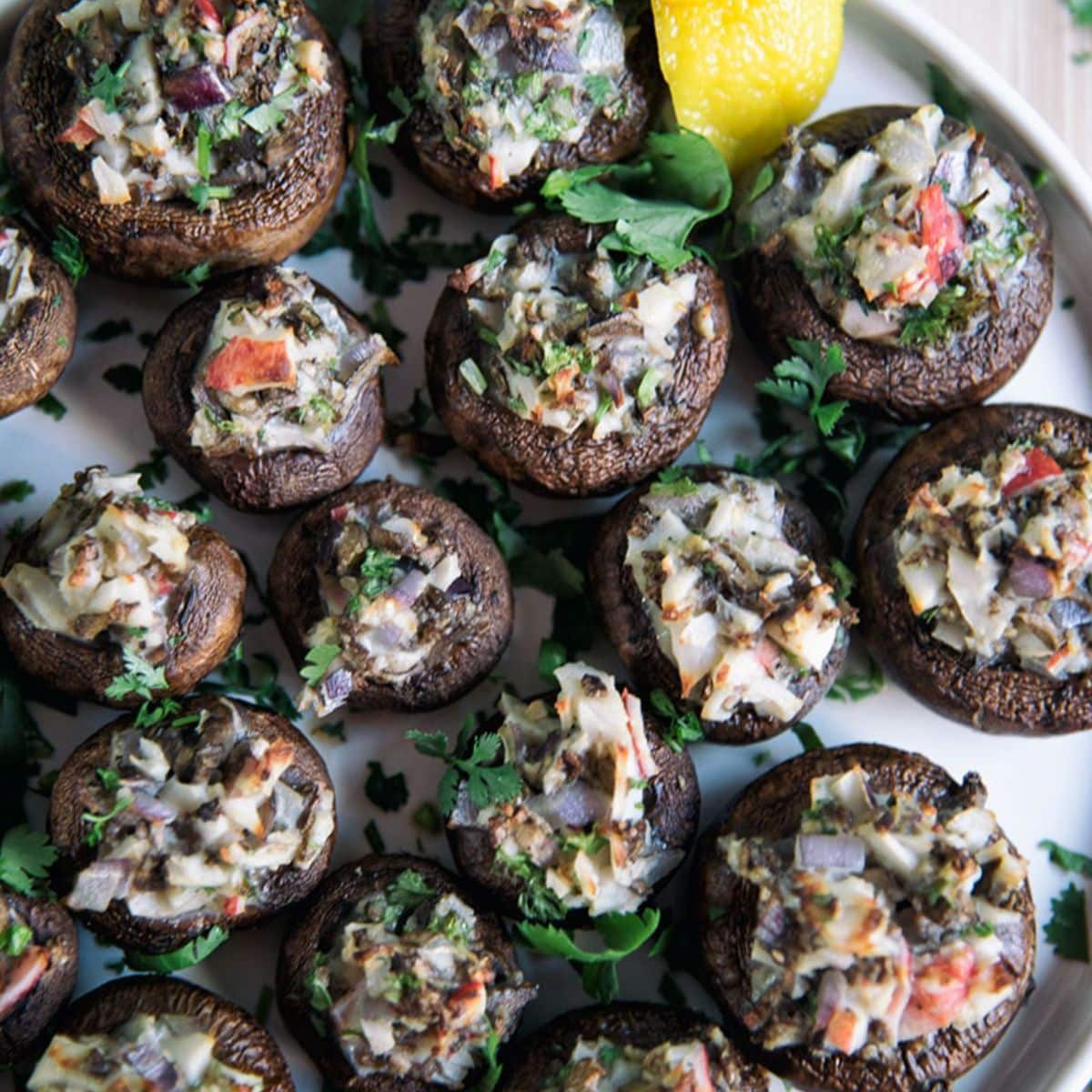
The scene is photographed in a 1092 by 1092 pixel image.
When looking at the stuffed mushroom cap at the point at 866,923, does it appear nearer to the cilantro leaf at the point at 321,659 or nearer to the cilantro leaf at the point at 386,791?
the cilantro leaf at the point at 386,791

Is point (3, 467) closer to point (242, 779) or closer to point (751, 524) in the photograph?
point (242, 779)

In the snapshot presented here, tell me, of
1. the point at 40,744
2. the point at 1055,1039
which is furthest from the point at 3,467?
the point at 1055,1039

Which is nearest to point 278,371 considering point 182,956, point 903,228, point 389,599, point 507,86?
point 389,599

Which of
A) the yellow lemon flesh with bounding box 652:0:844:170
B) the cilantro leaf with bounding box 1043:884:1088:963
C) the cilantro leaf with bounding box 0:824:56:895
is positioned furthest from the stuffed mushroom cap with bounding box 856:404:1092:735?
the cilantro leaf with bounding box 0:824:56:895

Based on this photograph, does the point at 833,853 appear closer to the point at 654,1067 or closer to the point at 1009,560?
the point at 654,1067

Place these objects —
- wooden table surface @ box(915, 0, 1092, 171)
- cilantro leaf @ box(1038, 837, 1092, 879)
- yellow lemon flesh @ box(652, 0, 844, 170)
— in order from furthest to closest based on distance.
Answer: wooden table surface @ box(915, 0, 1092, 171) → cilantro leaf @ box(1038, 837, 1092, 879) → yellow lemon flesh @ box(652, 0, 844, 170)

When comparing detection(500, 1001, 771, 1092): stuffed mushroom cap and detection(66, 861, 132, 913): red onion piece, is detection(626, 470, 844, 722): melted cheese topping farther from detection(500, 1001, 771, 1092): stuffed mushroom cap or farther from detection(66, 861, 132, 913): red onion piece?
detection(66, 861, 132, 913): red onion piece
